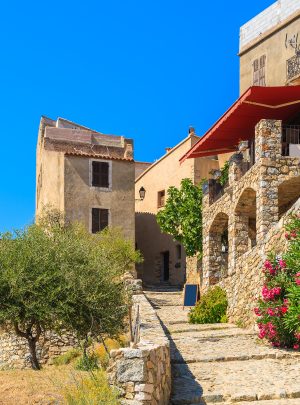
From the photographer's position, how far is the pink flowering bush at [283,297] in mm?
10797

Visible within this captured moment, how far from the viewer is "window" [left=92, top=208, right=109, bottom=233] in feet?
92.5

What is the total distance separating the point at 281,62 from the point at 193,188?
6.57 metres

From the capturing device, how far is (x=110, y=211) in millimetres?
28469

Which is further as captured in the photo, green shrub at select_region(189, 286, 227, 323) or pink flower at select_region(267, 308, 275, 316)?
green shrub at select_region(189, 286, 227, 323)

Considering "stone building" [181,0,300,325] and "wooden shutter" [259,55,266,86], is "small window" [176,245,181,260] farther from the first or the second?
"wooden shutter" [259,55,266,86]

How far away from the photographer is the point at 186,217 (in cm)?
2464

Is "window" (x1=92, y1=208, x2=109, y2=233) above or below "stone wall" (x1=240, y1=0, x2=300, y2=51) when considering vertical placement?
below

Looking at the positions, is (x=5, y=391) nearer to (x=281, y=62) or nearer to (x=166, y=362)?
(x=166, y=362)

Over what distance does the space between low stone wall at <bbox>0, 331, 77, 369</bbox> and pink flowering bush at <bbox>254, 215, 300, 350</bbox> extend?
9.24 metres

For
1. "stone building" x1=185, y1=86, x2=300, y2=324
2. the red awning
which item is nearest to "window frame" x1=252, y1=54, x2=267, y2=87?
the red awning

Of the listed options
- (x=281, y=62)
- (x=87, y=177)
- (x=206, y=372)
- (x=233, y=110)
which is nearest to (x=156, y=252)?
(x=87, y=177)

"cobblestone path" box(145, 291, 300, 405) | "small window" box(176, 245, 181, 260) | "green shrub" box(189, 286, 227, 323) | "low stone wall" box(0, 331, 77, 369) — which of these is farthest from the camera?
"small window" box(176, 245, 181, 260)

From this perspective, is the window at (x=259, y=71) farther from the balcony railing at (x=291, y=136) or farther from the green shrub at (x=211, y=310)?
the green shrub at (x=211, y=310)

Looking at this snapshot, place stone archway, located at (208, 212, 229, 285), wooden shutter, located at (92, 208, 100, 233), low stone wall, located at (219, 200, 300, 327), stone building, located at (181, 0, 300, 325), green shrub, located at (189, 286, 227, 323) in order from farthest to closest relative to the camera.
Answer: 1. wooden shutter, located at (92, 208, 100, 233)
2. stone archway, located at (208, 212, 229, 285)
3. green shrub, located at (189, 286, 227, 323)
4. stone building, located at (181, 0, 300, 325)
5. low stone wall, located at (219, 200, 300, 327)
